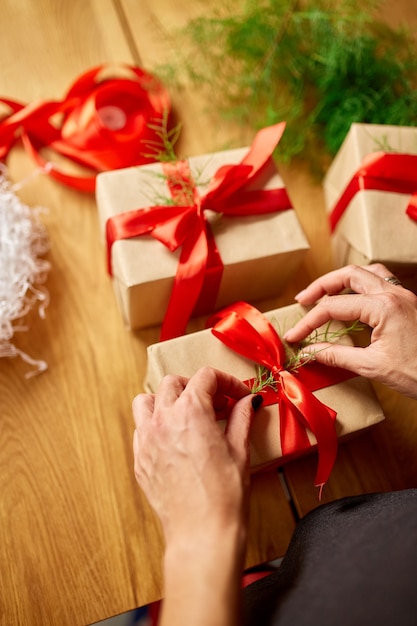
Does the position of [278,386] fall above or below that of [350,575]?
above

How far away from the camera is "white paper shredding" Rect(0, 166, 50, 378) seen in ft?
3.20

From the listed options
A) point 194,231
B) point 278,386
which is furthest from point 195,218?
point 278,386

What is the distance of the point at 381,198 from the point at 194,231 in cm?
33

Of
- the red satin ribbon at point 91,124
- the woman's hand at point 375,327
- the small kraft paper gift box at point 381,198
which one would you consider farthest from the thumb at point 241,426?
the red satin ribbon at point 91,124

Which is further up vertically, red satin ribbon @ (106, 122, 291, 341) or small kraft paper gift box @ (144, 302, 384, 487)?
red satin ribbon @ (106, 122, 291, 341)

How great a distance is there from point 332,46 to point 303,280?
501 mm

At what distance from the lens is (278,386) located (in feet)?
2.65

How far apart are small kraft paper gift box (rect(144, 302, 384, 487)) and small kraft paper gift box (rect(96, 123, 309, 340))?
0.11 metres

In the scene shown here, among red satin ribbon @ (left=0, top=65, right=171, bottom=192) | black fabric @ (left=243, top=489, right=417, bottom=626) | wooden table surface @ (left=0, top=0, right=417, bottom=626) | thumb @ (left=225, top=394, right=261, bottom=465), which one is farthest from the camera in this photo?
red satin ribbon @ (left=0, top=65, right=171, bottom=192)

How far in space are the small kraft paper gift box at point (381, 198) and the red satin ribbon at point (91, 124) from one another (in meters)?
0.40

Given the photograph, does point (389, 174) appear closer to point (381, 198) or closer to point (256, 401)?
point (381, 198)

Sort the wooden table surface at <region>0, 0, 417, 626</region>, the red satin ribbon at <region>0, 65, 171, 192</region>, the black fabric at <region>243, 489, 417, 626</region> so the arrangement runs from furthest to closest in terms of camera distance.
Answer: the red satin ribbon at <region>0, 65, 171, 192</region> < the wooden table surface at <region>0, 0, 417, 626</region> < the black fabric at <region>243, 489, 417, 626</region>

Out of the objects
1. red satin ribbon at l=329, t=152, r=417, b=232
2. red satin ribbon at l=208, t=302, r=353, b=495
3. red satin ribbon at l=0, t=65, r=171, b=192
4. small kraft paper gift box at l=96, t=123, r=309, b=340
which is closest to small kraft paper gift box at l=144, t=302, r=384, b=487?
red satin ribbon at l=208, t=302, r=353, b=495

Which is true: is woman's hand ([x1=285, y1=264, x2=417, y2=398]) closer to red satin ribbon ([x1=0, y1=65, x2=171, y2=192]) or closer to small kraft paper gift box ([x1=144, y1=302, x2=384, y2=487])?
small kraft paper gift box ([x1=144, y1=302, x2=384, y2=487])
